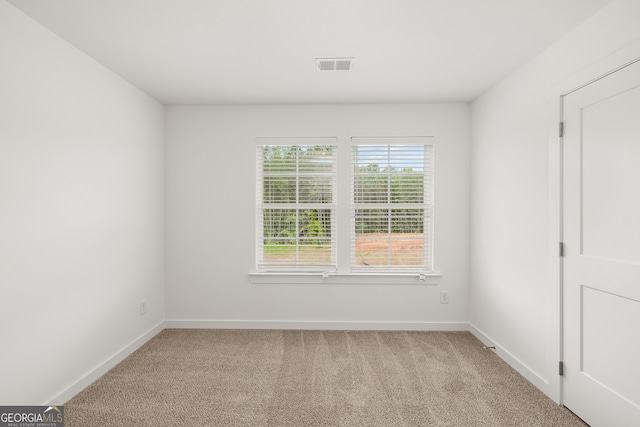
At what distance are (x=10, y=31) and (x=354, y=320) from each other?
3.59 m

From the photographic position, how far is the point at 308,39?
7.38 feet

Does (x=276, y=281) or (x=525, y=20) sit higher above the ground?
(x=525, y=20)

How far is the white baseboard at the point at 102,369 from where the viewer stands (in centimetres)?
226

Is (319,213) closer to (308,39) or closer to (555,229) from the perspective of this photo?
(308,39)

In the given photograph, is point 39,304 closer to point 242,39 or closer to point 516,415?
point 242,39

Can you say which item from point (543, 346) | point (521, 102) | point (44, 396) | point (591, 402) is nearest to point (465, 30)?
point (521, 102)

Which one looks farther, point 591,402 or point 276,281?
point 276,281

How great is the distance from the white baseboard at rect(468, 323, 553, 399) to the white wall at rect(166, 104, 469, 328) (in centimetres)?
39

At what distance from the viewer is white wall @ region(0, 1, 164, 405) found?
6.25 feet

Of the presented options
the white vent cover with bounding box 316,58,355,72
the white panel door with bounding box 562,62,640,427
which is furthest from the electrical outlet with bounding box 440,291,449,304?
the white vent cover with bounding box 316,58,355,72

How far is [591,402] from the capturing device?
2.02m

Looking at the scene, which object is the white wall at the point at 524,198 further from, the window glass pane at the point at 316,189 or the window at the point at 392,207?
the window glass pane at the point at 316,189

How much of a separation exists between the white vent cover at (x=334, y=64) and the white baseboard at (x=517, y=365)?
2.79 metres

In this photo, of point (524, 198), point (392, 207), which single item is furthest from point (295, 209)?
point (524, 198)
